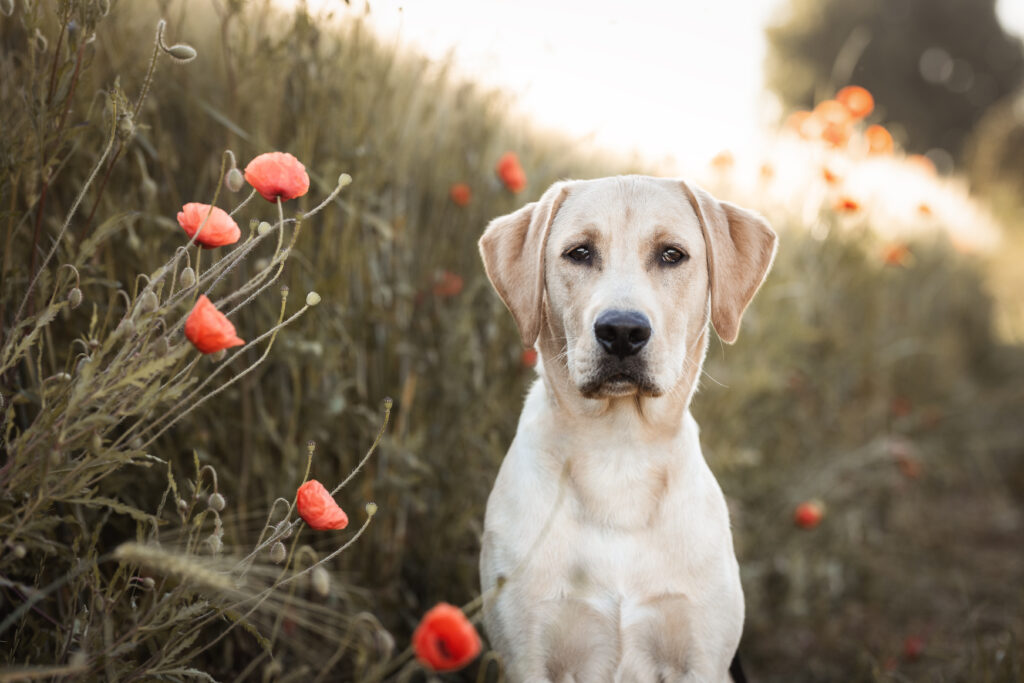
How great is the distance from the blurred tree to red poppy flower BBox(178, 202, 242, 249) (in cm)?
2696

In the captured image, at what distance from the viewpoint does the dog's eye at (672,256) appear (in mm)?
2426

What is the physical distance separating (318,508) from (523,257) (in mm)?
1091

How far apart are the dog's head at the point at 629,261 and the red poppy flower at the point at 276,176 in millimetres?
835

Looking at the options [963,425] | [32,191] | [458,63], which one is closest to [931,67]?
[963,425]

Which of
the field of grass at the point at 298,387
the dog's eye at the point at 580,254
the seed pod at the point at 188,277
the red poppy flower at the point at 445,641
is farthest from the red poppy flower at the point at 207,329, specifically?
the dog's eye at the point at 580,254

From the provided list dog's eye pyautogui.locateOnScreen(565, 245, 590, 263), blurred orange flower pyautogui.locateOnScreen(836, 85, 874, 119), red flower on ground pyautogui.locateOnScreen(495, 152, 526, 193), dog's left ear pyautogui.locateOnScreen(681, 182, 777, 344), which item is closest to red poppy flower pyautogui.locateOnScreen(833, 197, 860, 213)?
blurred orange flower pyautogui.locateOnScreen(836, 85, 874, 119)

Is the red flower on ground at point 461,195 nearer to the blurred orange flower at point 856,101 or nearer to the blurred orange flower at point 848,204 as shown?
the blurred orange flower at point 848,204

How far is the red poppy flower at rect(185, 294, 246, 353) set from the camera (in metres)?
1.43

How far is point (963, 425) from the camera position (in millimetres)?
6391

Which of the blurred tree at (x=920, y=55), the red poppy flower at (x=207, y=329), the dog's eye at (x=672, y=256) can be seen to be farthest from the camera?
the blurred tree at (x=920, y=55)

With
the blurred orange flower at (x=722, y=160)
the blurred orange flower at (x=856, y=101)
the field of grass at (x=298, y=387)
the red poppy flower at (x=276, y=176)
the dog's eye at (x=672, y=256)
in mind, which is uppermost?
the blurred orange flower at (x=856, y=101)

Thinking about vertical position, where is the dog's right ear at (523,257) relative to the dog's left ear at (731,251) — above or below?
below

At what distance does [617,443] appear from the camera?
7.80ft

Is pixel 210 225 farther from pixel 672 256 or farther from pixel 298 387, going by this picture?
pixel 672 256
